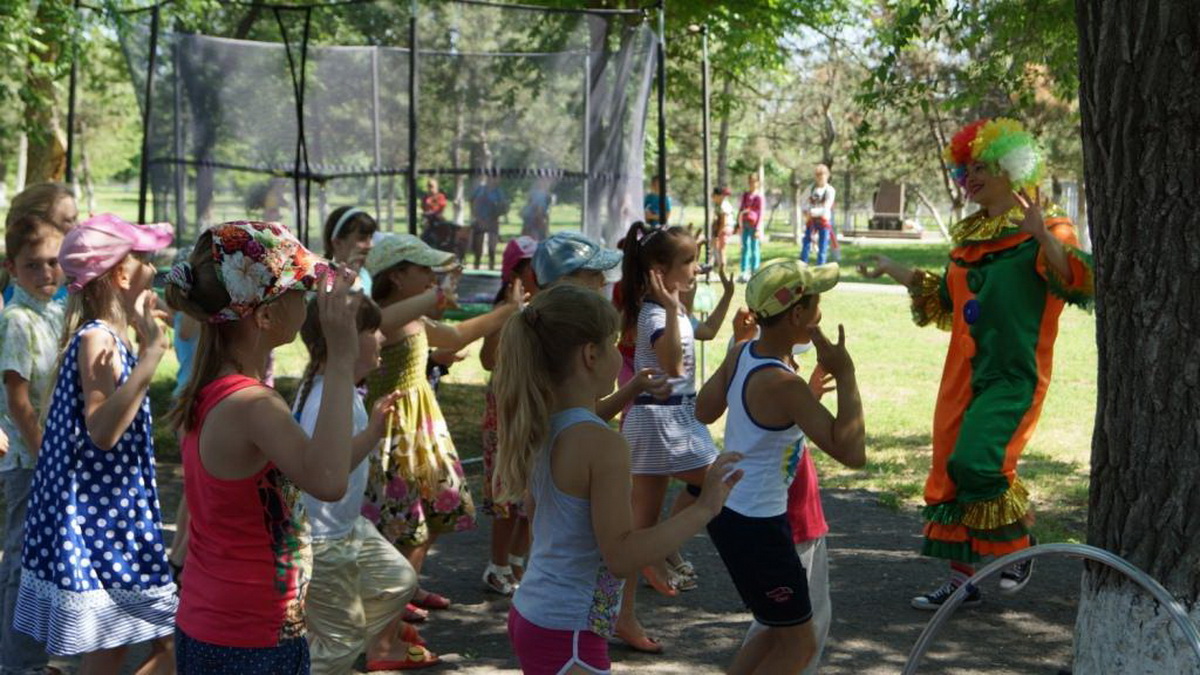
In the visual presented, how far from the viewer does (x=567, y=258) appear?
5.23 metres

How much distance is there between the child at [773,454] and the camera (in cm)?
384

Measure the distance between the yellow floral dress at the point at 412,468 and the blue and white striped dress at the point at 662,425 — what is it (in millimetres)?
753

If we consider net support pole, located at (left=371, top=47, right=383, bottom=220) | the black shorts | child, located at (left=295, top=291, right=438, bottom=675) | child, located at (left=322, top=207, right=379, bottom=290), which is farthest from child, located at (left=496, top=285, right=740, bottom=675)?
net support pole, located at (left=371, top=47, right=383, bottom=220)

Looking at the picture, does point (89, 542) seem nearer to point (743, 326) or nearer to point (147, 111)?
point (743, 326)

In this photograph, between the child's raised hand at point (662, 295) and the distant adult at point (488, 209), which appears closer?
the child's raised hand at point (662, 295)

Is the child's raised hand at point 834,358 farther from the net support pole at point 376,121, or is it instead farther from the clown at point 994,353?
the net support pole at point 376,121

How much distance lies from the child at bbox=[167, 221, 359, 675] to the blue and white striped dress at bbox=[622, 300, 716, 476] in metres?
2.48

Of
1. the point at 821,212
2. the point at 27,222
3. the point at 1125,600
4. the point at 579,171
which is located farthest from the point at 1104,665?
the point at 821,212

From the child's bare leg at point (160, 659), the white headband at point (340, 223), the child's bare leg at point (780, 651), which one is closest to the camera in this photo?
the child's bare leg at point (780, 651)

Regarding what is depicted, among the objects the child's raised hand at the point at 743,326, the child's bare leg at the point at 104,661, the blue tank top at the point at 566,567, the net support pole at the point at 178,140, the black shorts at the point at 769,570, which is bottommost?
the child's bare leg at the point at 104,661

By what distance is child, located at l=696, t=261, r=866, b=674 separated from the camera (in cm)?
384

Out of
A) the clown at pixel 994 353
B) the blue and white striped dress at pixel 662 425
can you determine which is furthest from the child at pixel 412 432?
the clown at pixel 994 353

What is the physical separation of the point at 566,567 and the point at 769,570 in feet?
3.11

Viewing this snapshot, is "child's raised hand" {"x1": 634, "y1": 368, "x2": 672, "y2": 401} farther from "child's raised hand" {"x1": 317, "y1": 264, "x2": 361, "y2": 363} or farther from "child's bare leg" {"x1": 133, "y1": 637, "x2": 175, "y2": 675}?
"child's bare leg" {"x1": 133, "y1": 637, "x2": 175, "y2": 675}
